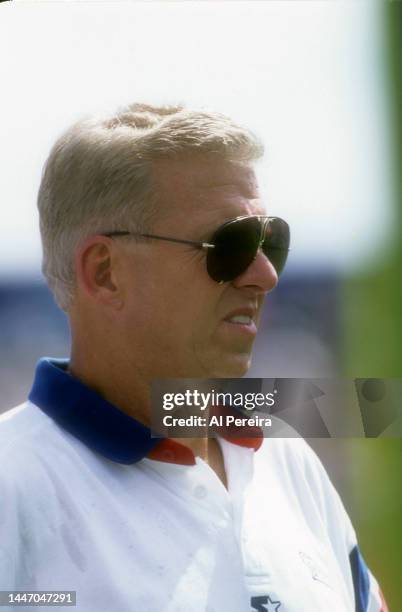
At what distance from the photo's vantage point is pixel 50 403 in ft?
2.97

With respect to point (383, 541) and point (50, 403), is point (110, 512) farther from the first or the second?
point (383, 541)

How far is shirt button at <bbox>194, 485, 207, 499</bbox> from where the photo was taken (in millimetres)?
910

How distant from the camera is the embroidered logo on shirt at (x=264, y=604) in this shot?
0.86 metres

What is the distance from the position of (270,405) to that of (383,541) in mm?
729

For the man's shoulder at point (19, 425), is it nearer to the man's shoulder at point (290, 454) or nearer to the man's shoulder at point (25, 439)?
the man's shoulder at point (25, 439)

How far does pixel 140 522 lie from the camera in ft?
2.82

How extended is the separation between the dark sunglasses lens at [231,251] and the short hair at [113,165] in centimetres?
9

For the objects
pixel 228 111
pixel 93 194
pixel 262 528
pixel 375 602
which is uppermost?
pixel 228 111

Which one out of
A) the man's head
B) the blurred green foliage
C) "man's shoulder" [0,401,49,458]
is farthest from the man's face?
the blurred green foliage

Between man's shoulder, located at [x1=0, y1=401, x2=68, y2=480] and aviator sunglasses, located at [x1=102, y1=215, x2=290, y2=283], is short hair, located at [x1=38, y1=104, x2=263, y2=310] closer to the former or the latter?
aviator sunglasses, located at [x1=102, y1=215, x2=290, y2=283]

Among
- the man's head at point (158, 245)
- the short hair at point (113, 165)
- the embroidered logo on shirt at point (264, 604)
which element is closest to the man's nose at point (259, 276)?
the man's head at point (158, 245)

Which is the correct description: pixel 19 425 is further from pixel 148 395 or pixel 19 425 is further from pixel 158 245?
pixel 158 245

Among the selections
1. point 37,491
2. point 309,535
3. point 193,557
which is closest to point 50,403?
point 37,491

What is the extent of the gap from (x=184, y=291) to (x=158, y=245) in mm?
65
